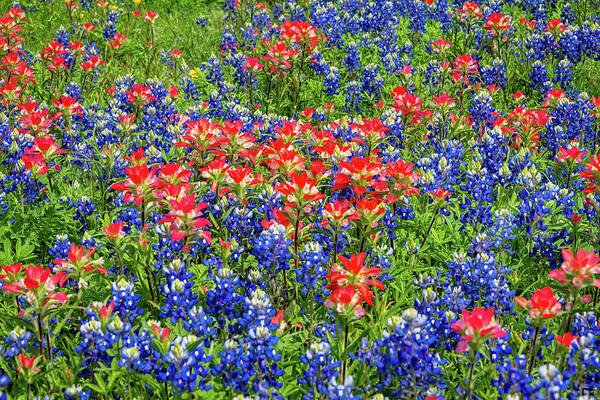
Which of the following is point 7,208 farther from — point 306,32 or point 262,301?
point 306,32

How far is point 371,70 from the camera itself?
20.0ft

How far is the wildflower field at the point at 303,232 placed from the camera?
2627mm

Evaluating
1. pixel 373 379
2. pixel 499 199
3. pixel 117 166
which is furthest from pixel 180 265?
pixel 499 199

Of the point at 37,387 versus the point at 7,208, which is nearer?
the point at 37,387

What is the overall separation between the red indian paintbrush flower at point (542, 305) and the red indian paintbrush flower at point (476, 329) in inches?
7.7

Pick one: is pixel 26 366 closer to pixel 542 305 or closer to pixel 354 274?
pixel 354 274

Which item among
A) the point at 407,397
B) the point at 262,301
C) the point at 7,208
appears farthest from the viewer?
the point at 7,208

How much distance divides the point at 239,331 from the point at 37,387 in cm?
102

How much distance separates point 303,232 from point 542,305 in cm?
138

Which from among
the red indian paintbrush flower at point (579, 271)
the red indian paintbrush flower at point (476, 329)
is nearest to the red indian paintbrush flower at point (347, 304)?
the red indian paintbrush flower at point (476, 329)

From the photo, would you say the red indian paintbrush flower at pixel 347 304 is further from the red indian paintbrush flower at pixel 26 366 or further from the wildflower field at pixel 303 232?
the red indian paintbrush flower at pixel 26 366

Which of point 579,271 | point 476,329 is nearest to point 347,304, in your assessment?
point 476,329

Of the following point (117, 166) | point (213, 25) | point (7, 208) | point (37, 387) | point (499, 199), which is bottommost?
point (37, 387)

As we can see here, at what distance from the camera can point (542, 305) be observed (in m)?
2.57
